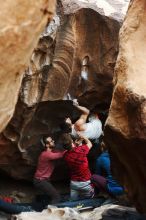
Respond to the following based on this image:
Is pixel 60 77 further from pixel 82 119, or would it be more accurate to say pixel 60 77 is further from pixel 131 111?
pixel 131 111

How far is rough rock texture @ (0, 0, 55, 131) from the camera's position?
3121 millimetres

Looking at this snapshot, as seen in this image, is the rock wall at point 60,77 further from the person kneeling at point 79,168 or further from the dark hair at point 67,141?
the person kneeling at point 79,168

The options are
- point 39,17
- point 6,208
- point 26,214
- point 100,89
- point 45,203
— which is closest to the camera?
point 39,17

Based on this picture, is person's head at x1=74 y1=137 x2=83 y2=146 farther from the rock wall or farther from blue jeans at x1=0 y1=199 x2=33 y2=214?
blue jeans at x1=0 y1=199 x2=33 y2=214

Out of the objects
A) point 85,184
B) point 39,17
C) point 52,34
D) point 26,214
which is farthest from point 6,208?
point 39,17

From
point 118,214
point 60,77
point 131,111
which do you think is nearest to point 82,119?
point 60,77

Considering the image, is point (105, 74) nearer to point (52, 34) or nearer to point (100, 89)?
point (100, 89)

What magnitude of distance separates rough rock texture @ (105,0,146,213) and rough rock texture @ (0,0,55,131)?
139cm

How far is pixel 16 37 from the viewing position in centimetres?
315

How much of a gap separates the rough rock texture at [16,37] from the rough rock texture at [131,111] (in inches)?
54.8

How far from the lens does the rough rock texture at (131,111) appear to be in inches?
179

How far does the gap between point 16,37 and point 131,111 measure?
166cm

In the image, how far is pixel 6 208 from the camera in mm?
7008

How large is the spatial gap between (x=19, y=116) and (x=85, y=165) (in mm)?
994
